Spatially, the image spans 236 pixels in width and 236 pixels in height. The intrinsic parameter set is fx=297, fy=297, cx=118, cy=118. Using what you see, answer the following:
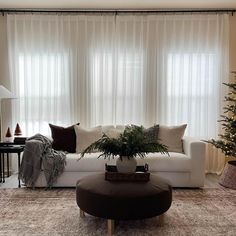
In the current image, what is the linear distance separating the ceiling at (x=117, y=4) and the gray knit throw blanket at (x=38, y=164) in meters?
2.18

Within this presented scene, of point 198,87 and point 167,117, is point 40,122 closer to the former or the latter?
point 167,117

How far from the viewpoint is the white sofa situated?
4.08 m

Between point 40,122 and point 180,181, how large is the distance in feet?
8.17

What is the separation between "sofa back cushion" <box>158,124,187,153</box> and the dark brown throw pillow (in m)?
1.33

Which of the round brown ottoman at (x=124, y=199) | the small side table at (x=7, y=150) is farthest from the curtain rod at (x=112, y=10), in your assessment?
the round brown ottoman at (x=124, y=199)

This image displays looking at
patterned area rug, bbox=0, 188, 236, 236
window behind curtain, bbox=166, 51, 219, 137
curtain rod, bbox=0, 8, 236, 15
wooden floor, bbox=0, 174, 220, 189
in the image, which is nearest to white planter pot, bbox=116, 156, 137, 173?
patterned area rug, bbox=0, 188, 236, 236

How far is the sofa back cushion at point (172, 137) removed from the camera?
4.49 m

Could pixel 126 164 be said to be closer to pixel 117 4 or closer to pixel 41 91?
pixel 41 91

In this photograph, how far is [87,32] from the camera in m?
4.97

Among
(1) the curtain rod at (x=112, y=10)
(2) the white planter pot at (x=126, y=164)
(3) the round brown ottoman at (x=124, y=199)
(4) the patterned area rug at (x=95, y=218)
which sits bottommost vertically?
(4) the patterned area rug at (x=95, y=218)

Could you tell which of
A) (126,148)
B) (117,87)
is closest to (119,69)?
(117,87)

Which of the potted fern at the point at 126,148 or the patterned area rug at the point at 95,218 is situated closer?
the patterned area rug at the point at 95,218

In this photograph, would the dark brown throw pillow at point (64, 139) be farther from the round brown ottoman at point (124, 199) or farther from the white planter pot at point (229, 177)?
the white planter pot at point (229, 177)

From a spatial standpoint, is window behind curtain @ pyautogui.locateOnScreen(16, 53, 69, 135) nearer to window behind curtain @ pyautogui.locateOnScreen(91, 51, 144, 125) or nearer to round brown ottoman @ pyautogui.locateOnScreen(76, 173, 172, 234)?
window behind curtain @ pyautogui.locateOnScreen(91, 51, 144, 125)
